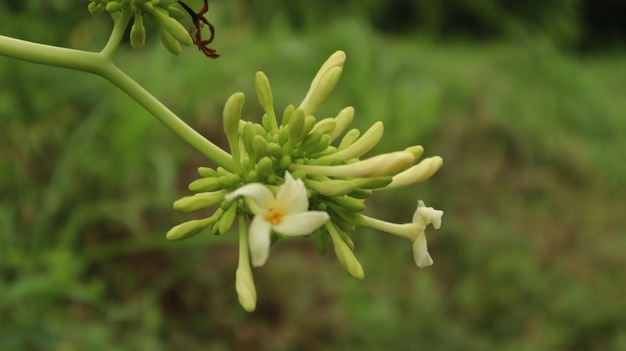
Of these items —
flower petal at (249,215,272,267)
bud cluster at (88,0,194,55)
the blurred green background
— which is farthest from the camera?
the blurred green background

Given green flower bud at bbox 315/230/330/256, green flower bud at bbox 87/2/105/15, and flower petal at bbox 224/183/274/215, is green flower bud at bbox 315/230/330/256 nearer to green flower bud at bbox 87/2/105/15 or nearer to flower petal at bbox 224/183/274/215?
flower petal at bbox 224/183/274/215

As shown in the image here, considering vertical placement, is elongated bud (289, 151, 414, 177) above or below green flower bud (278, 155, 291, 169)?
above

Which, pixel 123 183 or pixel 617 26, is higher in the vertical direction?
pixel 123 183

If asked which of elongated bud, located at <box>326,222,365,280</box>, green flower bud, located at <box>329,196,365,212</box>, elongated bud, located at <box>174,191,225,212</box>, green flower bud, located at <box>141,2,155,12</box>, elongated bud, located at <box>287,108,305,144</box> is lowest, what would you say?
elongated bud, located at <box>326,222,365,280</box>

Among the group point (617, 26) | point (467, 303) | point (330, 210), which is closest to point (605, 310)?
point (467, 303)

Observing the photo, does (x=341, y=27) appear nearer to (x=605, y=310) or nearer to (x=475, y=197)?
(x=475, y=197)

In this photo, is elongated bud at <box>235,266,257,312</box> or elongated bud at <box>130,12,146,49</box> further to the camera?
elongated bud at <box>130,12,146,49</box>

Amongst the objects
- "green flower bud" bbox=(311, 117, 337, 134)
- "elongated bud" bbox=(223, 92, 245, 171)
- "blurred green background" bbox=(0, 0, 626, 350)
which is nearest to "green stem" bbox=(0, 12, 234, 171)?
"elongated bud" bbox=(223, 92, 245, 171)
